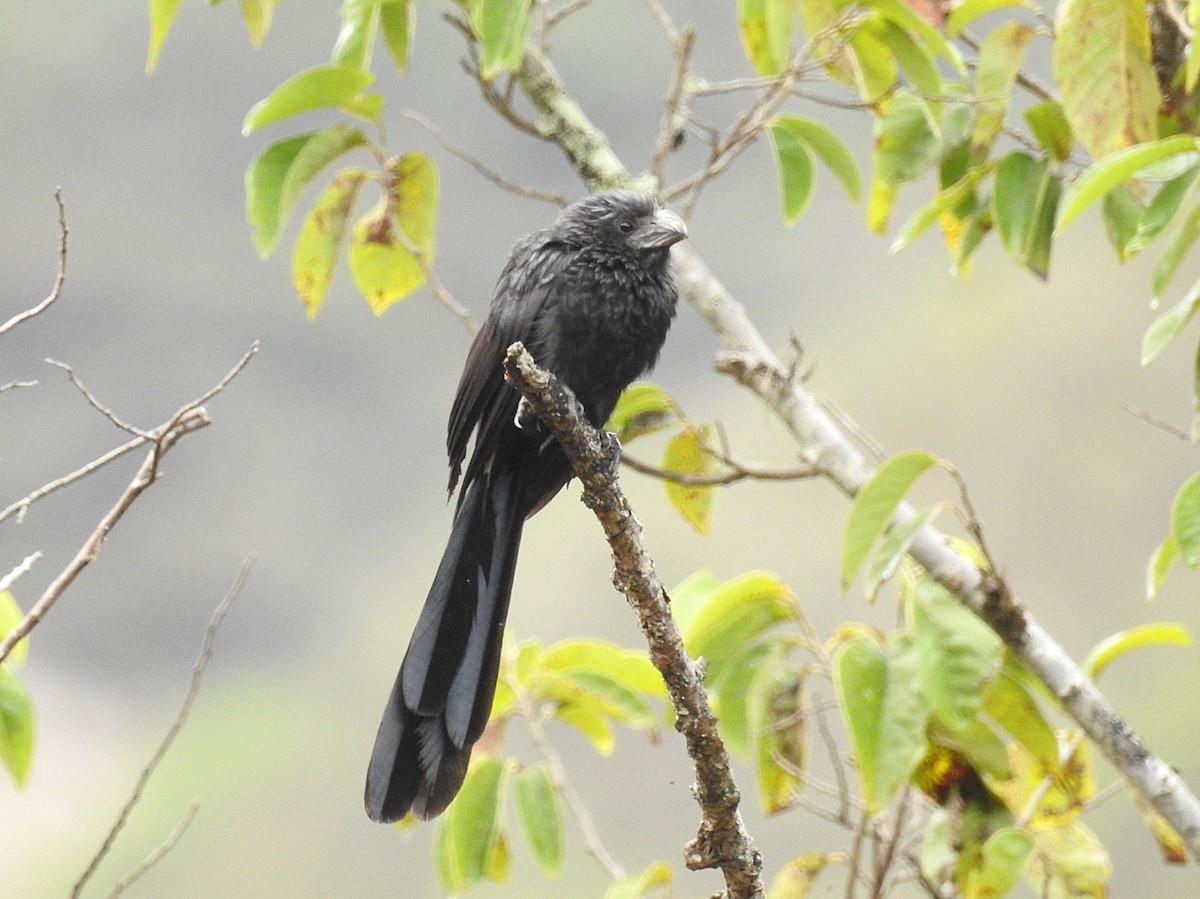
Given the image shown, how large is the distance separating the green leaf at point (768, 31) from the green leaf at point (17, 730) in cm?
176

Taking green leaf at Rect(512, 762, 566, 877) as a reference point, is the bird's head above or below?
above

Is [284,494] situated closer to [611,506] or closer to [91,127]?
[91,127]

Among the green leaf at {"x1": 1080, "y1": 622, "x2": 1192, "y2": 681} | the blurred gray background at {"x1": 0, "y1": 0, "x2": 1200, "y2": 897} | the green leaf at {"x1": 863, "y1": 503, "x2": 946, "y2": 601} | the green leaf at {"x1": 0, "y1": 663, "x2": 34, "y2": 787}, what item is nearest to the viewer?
the green leaf at {"x1": 0, "y1": 663, "x2": 34, "y2": 787}

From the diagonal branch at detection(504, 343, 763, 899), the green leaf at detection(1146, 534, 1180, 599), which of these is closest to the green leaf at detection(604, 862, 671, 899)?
the diagonal branch at detection(504, 343, 763, 899)

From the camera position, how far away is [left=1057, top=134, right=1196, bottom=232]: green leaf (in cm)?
170

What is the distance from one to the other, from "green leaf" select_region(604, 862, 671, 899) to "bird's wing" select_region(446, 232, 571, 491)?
0.84 meters

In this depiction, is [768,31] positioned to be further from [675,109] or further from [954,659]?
[954,659]

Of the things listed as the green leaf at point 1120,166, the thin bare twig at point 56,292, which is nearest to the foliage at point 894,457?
the green leaf at point 1120,166

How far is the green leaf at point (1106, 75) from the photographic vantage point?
6.56 feet

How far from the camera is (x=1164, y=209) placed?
1812 millimetres

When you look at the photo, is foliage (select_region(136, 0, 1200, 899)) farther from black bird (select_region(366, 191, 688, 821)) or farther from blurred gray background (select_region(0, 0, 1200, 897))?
blurred gray background (select_region(0, 0, 1200, 897))

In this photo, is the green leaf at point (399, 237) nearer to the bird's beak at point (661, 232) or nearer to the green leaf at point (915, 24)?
the bird's beak at point (661, 232)

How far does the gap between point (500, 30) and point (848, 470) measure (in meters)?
Answer: 1.07

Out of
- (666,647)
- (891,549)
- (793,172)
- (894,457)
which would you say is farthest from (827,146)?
(666,647)
